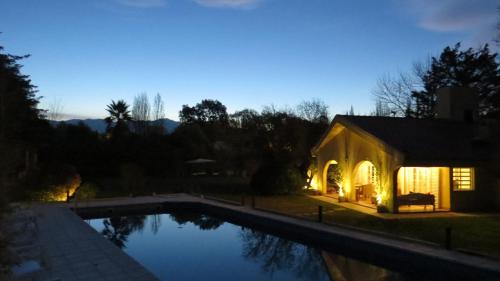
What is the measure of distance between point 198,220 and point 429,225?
9988mm

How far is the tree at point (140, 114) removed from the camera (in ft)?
188

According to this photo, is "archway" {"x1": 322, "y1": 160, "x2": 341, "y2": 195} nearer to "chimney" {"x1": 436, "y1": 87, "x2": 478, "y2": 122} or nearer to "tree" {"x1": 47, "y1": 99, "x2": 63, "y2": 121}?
"chimney" {"x1": 436, "y1": 87, "x2": 478, "y2": 122}

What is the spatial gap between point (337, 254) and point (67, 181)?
51.7ft

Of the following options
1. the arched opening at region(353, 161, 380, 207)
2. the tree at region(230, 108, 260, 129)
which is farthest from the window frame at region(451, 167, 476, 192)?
the tree at region(230, 108, 260, 129)

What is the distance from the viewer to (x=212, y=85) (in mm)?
42219

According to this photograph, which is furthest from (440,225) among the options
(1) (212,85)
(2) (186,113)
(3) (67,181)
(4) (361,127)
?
(2) (186,113)

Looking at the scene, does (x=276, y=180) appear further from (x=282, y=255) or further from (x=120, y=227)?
(x=282, y=255)

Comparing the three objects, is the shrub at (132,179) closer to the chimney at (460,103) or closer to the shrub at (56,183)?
the shrub at (56,183)

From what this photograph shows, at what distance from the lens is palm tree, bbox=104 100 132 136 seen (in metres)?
49.0

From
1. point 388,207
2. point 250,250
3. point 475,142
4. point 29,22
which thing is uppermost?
point 29,22

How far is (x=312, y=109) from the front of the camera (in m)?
40.4

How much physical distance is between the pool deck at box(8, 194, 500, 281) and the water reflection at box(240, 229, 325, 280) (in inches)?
28.3

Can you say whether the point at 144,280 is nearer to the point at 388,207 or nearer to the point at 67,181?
the point at 388,207

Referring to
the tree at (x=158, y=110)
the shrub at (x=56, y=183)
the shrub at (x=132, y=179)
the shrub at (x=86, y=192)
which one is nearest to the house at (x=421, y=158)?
the shrub at (x=132, y=179)
